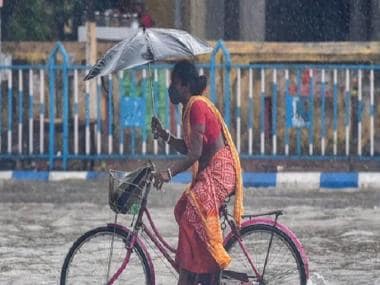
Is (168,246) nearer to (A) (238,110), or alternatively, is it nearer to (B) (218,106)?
(A) (238,110)

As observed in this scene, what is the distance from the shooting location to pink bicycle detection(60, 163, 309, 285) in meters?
7.80

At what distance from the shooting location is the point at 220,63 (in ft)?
56.0

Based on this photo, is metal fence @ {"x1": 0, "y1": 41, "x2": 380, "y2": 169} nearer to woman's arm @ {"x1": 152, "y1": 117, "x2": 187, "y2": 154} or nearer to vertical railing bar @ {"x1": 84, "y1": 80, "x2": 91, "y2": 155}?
vertical railing bar @ {"x1": 84, "y1": 80, "x2": 91, "y2": 155}

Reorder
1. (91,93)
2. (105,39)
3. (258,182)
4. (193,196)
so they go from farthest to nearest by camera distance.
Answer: (105,39) → (91,93) → (258,182) → (193,196)

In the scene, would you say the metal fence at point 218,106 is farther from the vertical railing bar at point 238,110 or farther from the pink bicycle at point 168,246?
the pink bicycle at point 168,246

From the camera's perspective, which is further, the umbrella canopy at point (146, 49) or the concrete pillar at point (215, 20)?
the concrete pillar at point (215, 20)

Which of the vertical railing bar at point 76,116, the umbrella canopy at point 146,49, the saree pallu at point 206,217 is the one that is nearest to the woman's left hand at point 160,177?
the saree pallu at point 206,217

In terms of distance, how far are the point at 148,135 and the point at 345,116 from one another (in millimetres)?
2523

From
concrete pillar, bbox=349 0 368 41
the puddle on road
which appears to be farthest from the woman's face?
concrete pillar, bbox=349 0 368 41

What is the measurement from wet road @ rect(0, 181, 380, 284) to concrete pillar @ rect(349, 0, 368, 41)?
6.28 metres

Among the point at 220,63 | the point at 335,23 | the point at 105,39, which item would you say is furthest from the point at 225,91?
the point at 335,23

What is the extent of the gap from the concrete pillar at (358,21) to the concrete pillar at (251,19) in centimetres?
161

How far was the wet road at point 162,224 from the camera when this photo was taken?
9930 millimetres

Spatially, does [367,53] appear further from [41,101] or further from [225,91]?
[41,101]
